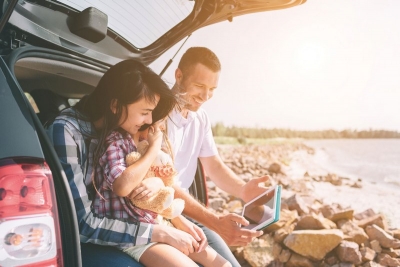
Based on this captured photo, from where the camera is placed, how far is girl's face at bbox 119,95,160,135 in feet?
5.14

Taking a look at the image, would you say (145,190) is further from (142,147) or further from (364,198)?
(364,198)

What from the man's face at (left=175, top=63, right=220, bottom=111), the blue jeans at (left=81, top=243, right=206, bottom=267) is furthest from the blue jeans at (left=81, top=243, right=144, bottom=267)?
the man's face at (left=175, top=63, right=220, bottom=111)

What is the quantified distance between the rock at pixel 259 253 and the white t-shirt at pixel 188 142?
1625 millimetres

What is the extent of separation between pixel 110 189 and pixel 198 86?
0.99m

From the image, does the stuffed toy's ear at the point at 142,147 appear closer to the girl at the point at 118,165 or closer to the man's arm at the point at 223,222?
the girl at the point at 118,165

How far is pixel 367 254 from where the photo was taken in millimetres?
3748

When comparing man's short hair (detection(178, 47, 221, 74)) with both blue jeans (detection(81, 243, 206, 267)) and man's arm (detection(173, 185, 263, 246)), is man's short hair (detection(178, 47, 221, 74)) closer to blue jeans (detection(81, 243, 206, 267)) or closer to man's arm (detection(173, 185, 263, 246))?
man's arm (detection(173, 185, 263, 246))

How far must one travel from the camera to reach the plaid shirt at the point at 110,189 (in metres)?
1.44

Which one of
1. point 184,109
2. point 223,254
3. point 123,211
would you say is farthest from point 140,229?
point 184,109

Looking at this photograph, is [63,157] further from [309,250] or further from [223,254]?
[309,250]

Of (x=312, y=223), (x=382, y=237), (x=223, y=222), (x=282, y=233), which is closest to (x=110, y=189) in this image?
(x=223, y=222)

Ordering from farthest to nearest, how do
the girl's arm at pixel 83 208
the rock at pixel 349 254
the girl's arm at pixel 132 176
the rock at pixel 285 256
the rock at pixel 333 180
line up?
the rock at pixel 333 180, the rock at pixel 285 256, the rock at pixel 349 254, the girl's arm at pixel 132 176, the girl's arm at pixel 83 208

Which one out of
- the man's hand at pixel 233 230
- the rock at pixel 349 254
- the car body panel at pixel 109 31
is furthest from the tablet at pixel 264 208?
the rock at pixel 349 254

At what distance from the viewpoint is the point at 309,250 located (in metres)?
3.64
